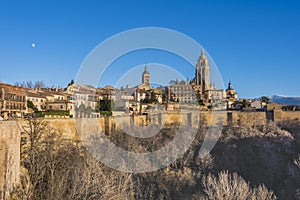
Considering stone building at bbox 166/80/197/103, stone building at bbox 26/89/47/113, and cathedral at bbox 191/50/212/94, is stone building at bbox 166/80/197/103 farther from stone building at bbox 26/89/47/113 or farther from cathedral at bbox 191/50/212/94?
stone building at bbox 26/89/47/113

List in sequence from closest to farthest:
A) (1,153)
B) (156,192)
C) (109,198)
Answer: (1,153), (109,198), (156,192)

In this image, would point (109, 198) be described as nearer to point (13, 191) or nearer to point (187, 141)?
point (13, 191)

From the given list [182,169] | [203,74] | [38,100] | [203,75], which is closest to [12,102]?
[38,100]

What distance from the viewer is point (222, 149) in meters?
29.3

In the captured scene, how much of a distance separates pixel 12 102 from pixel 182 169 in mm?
15799

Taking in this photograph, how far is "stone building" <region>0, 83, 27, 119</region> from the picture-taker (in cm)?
2697

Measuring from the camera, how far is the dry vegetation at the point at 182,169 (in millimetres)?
12016

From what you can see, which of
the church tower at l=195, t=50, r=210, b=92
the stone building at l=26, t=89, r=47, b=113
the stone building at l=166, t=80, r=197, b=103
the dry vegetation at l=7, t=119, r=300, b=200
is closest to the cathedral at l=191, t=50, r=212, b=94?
the church tower at l=195, t=50, r=210, b=92

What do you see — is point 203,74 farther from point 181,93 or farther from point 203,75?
point 181,93

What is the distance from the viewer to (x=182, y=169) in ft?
80.9

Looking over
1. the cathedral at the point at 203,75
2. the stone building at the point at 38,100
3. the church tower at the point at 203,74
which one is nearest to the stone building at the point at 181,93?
the cathedral at the point at 203,75

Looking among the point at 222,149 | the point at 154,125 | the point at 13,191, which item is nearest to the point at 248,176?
the point at 222,149

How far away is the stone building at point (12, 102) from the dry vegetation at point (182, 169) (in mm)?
7004

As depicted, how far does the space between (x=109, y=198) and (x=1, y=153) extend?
4.74 m
